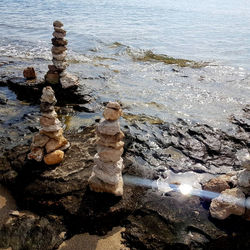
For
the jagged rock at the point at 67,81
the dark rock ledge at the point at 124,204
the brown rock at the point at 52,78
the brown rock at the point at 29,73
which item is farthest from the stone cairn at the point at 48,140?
the brown rock at the point at 29,73

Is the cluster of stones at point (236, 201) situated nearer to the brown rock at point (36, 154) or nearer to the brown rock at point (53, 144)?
the brown rock at point (53, 144)

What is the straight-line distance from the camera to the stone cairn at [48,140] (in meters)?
5.47

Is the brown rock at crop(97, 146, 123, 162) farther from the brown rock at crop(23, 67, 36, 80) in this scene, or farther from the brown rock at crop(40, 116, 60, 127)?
the brown rock at crop(23, 67, 36, 80)

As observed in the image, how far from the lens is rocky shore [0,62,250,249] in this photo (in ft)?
14.1

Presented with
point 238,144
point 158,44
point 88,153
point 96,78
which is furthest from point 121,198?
point 158,44

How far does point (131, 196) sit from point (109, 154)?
94 centimetres

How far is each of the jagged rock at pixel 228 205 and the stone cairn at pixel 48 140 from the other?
3.23 m

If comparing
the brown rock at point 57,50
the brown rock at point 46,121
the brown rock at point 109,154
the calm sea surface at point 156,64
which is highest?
the brown rock at point 57,50

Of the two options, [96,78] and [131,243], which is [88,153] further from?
[96,78]

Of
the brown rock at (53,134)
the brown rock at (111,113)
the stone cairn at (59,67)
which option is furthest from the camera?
the stone cairn at (59,67)

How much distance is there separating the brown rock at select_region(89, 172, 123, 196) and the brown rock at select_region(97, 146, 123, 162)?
0.43 metres

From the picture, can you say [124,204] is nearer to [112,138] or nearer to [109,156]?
[109,156]

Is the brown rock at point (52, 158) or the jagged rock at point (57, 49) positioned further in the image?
the jagged rock at point (57, 49)

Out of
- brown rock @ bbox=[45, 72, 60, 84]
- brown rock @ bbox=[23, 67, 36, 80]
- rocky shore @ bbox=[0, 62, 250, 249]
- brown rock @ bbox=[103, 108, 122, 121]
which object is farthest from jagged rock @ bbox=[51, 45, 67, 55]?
brown rock @ bbox=[103, 108, 122, 121]
